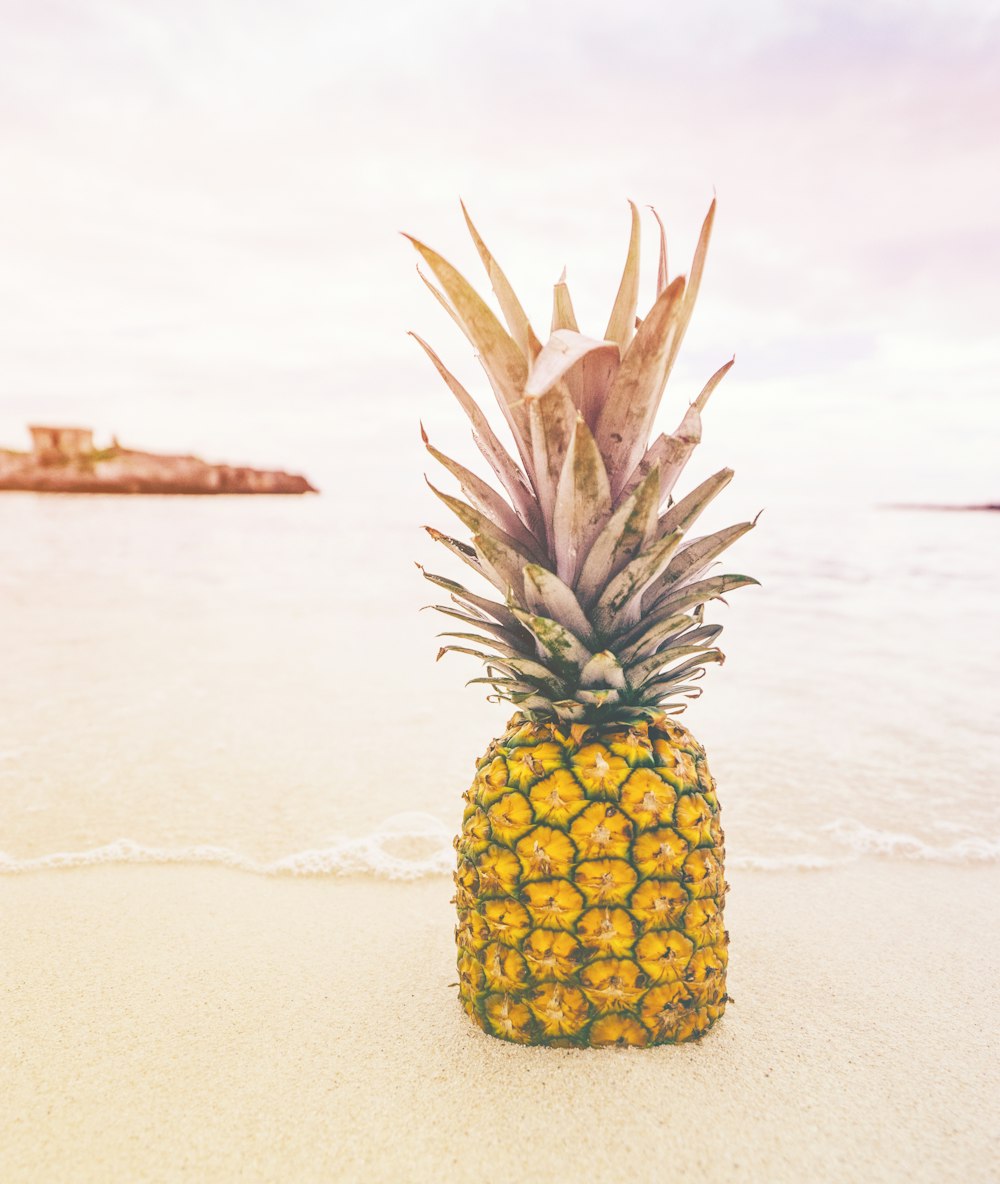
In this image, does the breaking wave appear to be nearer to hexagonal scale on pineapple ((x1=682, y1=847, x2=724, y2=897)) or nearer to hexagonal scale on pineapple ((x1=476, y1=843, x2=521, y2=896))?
hexagonal scale on pineapple ((x1=476, y1=843, x2=521, y2=896))

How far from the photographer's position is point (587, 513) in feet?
6.70

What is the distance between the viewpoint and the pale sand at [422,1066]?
6.21 feet

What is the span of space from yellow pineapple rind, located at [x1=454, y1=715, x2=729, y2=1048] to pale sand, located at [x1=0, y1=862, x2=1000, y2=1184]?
0.17 m

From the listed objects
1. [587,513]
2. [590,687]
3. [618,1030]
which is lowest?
[618,1030]

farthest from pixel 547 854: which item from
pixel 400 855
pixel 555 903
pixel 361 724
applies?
pixel 361 724

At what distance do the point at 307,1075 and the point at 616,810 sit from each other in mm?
1137

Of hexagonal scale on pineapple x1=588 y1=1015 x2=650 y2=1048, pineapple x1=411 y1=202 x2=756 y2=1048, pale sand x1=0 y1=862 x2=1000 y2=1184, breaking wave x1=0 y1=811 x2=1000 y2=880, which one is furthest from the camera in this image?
breaking wave x1=0 y1=811 x2=1000 y2=880

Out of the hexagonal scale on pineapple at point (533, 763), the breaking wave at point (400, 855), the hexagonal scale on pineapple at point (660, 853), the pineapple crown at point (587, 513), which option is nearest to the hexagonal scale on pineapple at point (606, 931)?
the hexagonal scale on pineapple at point (660, 853)

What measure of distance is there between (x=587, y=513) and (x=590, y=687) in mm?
465

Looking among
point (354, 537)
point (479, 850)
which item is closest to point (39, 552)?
point (354, 537)

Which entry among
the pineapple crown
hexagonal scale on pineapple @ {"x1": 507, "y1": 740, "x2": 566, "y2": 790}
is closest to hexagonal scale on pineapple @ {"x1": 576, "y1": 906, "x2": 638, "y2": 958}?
hexagonal scale on pineapple @ {"x1": 507, "y1": 740, "x2": 566, "y2": 790}

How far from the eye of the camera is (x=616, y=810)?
203 centimetres

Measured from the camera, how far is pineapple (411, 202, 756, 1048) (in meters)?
2.00

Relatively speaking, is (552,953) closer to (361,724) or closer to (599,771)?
(599,771)
